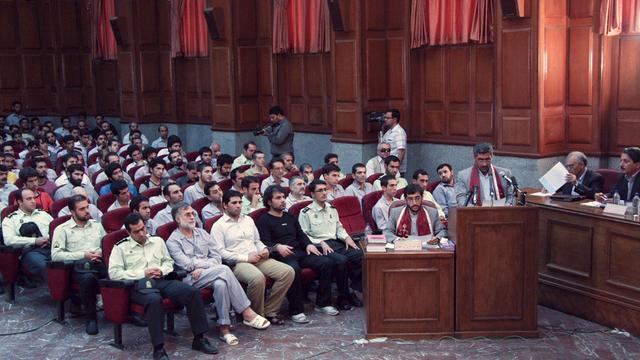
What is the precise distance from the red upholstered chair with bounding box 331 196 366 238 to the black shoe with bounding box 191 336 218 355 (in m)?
2.22

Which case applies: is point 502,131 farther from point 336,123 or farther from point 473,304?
point 473,304

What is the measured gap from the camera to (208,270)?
20.5 ft

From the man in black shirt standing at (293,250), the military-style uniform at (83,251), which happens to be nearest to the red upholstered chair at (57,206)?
the military-style uniform at (83,251)

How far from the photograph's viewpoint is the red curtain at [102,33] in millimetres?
18047

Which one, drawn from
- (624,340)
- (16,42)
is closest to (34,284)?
(624,340)

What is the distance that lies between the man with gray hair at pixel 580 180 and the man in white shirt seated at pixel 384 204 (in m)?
1.55

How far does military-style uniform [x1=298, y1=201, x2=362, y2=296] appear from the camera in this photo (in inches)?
284

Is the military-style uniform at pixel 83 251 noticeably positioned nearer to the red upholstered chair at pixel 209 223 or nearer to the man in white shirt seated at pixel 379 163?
the red upholstered chair at pixel 209 223

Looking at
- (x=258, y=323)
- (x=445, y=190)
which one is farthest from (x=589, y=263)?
(x=258, y=323)

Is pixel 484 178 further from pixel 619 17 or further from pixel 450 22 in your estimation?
pixel 450 22

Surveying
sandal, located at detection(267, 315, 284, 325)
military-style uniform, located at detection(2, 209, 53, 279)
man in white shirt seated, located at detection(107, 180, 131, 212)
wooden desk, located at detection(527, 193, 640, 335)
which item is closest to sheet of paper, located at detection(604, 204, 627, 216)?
wooden desk, located at detection(527, 193, 640, 335)

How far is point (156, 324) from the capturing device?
19.1 ft

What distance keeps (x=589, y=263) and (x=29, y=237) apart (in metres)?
4.90

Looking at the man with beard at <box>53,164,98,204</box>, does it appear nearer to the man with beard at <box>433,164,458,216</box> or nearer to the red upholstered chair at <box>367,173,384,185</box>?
the red upholstered chair at <box>367,173,384,185</box>
